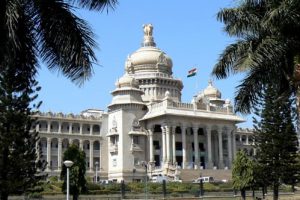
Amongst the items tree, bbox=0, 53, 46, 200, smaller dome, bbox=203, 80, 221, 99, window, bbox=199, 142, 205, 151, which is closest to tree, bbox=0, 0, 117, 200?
tree, bbox=0, 53, 46, 200

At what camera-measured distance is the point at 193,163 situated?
70562 millimetres

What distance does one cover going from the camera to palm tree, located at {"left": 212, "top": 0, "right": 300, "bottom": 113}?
1641 cm

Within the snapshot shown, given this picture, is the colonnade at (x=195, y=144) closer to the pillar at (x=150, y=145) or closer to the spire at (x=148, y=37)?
the pillar at (x=150, y=145)

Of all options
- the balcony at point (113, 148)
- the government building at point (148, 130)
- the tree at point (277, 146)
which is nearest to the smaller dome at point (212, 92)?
the government building at point (148, 130)

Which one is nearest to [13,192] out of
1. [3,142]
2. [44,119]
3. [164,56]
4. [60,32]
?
[3,142]

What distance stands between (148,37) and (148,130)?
1811cm

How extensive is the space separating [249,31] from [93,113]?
244 ft

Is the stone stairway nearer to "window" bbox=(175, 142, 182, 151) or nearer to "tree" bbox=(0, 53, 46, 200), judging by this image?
"window" bbox=(175, 142, 182, 151)

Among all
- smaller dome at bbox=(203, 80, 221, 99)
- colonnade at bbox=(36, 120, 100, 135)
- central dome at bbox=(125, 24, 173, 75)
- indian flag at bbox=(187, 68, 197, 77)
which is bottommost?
colonnade at bbox=(36, 120, 100, 135)

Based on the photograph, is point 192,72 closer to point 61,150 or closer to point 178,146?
point 178,146

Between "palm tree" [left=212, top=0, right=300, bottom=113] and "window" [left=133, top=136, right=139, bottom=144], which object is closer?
"palm tree" [left=212, top=0, right=300, bottom=113]

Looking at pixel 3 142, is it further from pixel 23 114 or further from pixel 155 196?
pixel 155 196

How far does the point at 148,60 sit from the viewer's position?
80125 millimetres

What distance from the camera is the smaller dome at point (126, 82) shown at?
73.2 metres
